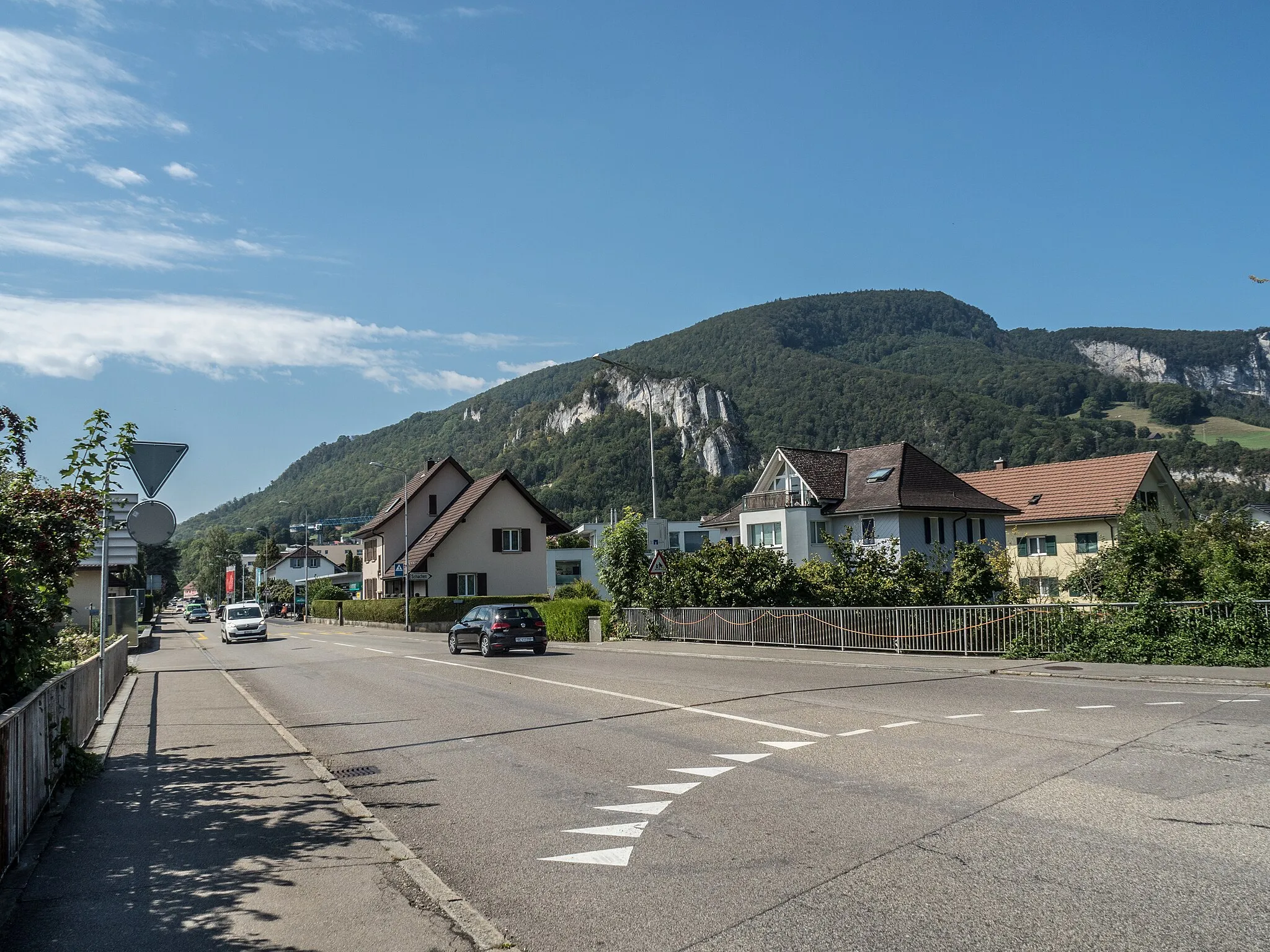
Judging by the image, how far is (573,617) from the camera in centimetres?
3825

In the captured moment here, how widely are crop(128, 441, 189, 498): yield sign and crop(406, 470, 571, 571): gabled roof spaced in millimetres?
46338

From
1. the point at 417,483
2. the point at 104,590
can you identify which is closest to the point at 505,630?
the point at 104,590

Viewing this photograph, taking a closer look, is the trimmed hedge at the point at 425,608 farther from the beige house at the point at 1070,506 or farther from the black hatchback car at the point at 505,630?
the beige house at the point at 1070,506

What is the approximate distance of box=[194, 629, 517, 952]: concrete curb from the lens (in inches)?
201

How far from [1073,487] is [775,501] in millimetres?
18259

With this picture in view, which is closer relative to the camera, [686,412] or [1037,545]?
[1037,545]

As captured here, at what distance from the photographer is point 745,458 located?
138 m

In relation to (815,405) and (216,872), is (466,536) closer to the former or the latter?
(216,872)

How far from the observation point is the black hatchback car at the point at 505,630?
29.0 meters

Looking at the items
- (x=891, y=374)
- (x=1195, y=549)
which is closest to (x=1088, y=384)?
(x=891, y=374)

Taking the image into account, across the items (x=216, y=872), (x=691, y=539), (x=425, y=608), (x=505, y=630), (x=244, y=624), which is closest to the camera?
(x=216, y=872)

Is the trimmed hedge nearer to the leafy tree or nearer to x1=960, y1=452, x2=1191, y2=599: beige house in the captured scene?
the leafy tree

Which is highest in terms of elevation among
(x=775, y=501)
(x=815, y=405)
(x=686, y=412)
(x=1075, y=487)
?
(x=686, y=412)

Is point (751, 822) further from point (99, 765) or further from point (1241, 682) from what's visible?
point (1241, 682)
